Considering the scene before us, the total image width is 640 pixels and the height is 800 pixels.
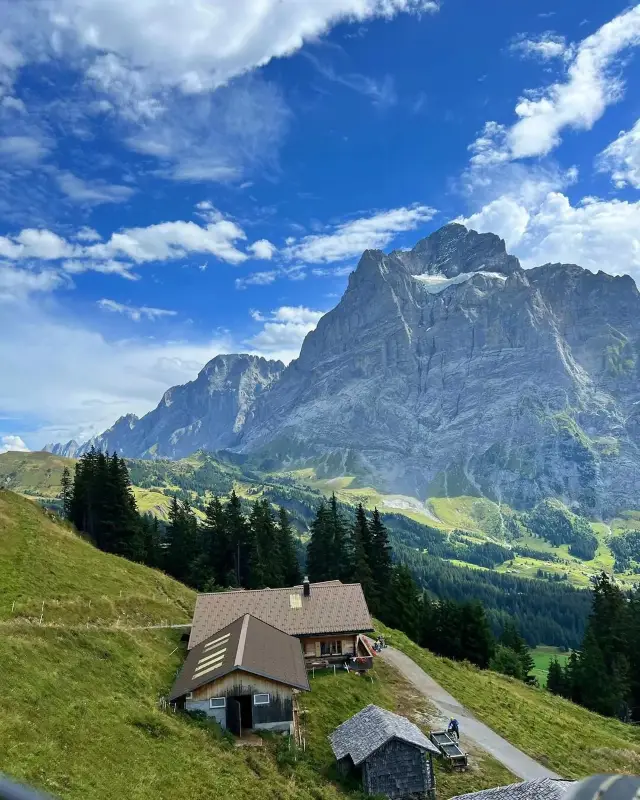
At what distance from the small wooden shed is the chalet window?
17637mm

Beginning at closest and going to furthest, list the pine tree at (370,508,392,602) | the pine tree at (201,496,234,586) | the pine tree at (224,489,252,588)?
the pine tree at (370,508,392,602) → the pine tree at (224,489,252,588) → the pine tree at (201,496,234,586)

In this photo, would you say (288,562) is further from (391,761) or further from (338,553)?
(391,761)

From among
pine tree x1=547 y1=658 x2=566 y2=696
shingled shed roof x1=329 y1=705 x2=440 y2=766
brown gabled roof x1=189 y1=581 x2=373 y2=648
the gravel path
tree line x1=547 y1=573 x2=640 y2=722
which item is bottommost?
pine tree x1=547 y1=658 x2=566 y2=696

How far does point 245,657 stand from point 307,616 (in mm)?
15424

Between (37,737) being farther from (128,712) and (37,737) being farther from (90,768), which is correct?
(128,712)

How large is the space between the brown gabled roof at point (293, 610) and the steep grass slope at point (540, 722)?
11073 millimetres

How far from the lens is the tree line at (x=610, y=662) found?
69812 mm

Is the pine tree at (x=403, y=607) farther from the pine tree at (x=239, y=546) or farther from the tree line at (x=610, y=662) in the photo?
the tree line at (x=610, y=662)

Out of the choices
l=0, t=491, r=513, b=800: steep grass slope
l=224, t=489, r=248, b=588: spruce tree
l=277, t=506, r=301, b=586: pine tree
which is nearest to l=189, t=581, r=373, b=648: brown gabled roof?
l=0, t=491, r=513, b=800: steep grass slope

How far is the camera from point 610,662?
73812 mm

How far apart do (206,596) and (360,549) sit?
34.1m

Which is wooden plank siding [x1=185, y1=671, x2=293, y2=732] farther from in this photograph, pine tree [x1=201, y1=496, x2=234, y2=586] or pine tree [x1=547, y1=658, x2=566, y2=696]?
pine tree [x1=547, y1=658, x2=566, y2=696]

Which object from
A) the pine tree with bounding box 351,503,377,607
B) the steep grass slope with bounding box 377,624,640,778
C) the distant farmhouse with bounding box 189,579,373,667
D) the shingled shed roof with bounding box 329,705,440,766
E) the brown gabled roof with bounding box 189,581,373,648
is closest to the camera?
the shingled shed roof with bounding box 329,705,440,766

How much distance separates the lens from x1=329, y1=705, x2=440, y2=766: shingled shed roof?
110 feet
